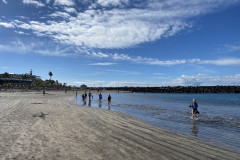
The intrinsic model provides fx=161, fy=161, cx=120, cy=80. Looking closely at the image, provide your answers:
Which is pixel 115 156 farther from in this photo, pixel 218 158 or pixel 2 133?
pixel 2 133

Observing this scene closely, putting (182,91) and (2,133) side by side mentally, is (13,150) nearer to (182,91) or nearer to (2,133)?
(2,133)

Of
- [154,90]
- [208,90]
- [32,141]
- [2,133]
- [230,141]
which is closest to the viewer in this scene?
[32,141]

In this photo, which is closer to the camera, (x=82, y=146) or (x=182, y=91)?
(x=82, y=146)

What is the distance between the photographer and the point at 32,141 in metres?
6.76

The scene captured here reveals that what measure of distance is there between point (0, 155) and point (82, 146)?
8.88ft

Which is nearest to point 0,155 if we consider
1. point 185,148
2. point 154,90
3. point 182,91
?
point 185,148

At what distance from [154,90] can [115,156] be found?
142211 mm

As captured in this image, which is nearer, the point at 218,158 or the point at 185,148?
the point at 218,158

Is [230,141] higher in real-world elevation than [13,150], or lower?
lower

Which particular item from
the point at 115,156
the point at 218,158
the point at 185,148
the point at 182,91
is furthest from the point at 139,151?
the point at 182,91

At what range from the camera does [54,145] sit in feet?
21.2

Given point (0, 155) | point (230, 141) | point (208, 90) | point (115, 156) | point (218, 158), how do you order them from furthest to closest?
point (208, 90) < point (230, 141) < point (218, 158) < point (115, 156) < point (0, 155)

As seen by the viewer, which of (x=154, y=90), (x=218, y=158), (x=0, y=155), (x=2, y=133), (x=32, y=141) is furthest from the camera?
(x=154, y=90)

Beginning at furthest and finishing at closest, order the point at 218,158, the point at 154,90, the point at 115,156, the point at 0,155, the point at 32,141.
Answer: the point at 154,90 < the point at 32,141 < the point at 218,158 < the point at 115,156 < the point at 0,155
